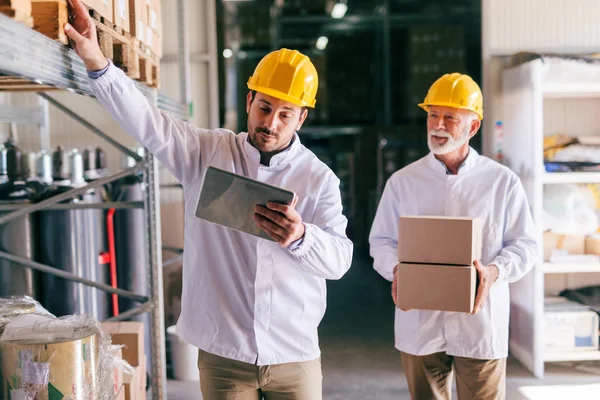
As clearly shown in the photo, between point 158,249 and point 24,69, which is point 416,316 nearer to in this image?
point 158,249

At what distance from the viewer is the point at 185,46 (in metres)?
5.12

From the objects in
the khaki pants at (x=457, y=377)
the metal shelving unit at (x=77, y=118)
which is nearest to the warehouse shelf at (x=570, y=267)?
the khaki pants at (x=457, y=377)

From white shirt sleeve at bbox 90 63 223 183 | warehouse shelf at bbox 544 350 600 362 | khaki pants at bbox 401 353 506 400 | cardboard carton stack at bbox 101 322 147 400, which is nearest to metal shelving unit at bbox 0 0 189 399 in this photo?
cardboard carton stack at bbox 101 322 147 400

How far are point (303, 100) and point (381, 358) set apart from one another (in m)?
4.32

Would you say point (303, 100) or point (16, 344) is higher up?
point (303, 100)

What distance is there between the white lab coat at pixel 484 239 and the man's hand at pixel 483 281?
0.08 meters

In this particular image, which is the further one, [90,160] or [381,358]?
[381,358]

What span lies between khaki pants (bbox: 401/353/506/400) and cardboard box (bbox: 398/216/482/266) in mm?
591

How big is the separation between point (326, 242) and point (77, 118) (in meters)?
2.13

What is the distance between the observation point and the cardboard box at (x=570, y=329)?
232 inches

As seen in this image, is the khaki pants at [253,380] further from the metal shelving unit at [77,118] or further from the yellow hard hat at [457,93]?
the yellow hard hat at [457,93]

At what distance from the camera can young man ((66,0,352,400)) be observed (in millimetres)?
2602

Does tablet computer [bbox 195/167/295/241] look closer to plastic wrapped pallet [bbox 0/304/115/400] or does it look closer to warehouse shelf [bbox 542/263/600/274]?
plastic wrapped pallet [bbox 0/304/115/400]

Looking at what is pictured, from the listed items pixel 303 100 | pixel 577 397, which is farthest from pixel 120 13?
pixel 577 397
